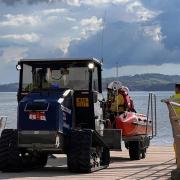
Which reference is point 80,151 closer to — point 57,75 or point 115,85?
point 57,75

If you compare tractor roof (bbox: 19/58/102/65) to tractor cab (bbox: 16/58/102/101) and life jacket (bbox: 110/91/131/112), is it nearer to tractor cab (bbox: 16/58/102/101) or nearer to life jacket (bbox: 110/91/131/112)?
tractor cab (bbox: 16/58/102/101)

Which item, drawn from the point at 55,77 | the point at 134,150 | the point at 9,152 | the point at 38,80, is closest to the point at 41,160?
the point at 9,152

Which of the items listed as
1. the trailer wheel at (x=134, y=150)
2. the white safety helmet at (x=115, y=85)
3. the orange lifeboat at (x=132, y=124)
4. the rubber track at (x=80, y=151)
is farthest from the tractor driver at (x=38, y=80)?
the trailer wheel at (x=134, y=150)

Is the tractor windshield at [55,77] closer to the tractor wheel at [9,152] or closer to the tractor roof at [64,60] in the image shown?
the tractor roof at [64,60]

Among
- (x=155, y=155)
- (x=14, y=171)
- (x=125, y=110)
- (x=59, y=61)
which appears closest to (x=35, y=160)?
(x=14, y=171)

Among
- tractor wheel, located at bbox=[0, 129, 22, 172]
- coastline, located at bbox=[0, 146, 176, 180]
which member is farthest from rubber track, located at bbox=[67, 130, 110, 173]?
tractor wheel, located at bbox=[0, 129, 22, 172]

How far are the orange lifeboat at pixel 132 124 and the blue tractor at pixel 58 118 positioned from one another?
113cm

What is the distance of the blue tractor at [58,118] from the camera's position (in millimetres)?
12094

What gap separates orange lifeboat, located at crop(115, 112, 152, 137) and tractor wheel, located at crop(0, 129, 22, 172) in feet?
10.7

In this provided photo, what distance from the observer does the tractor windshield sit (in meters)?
13.0

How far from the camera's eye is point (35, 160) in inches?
535

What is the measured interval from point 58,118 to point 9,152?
47.1 inches

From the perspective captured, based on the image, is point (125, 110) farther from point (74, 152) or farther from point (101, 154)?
point (74, 152)

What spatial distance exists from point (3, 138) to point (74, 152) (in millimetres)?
1471
